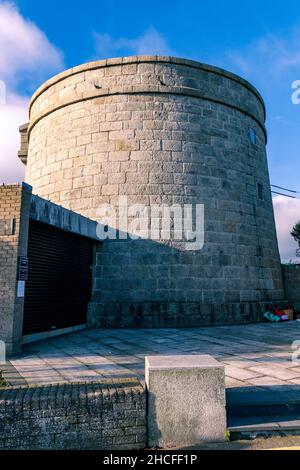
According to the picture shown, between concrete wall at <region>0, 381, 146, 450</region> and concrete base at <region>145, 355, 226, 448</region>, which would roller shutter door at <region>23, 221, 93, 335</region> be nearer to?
concrete wall at <region>0, 381, 146, 450</region>

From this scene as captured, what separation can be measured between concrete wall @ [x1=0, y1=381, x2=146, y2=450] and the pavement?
4.01 ft

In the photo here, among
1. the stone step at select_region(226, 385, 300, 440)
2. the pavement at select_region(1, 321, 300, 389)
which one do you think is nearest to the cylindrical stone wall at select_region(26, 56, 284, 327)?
the pavement at select_region(1, 321, 300, 389)

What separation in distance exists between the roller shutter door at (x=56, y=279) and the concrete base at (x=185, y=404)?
5.44 meters

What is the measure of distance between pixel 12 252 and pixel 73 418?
4769 mm

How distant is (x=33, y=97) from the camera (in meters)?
15.4

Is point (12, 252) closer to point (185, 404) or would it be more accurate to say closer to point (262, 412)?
point (185, 404)

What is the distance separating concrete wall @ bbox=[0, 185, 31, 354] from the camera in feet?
22.6

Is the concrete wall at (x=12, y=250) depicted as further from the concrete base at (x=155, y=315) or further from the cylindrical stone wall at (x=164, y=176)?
the cylindrical stone wall at (x=164, y=176)

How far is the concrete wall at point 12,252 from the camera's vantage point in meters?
6.88

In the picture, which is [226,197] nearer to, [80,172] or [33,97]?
[80,172]

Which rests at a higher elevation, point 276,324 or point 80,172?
point 80,172

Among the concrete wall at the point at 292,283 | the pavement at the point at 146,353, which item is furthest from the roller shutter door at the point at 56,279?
the concrete wall at the point at 292,283

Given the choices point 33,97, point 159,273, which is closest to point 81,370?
point 159,273

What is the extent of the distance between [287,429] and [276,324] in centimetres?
871
